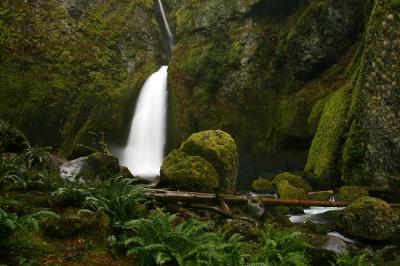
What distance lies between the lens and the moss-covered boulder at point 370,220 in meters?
10.5

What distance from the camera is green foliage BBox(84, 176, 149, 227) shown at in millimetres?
6228

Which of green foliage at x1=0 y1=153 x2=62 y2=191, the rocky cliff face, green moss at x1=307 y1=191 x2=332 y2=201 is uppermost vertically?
the rocky cliff face

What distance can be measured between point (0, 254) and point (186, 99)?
22782 millimetres

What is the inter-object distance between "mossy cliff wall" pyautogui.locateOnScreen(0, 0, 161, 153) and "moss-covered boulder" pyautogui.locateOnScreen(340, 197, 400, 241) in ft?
55.7

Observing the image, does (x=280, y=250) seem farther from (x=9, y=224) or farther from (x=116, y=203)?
(x=9, y=224)

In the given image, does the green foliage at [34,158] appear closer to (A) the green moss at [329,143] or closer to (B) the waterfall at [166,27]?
(A) the green moss at [329,143]

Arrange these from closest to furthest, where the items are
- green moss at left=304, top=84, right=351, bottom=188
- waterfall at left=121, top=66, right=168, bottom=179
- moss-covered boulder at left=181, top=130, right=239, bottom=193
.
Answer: moss-covered boulder at left=181, top=130, right=239, bottom=193 → green moss at left=304, top=84, right=351, bottom=188 → waterfall at left=121, top=66, right=168, bottom=179

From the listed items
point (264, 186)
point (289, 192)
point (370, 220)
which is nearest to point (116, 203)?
point (370, 220)

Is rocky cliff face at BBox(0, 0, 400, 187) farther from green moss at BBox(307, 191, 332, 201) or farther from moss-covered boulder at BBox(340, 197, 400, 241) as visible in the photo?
moss-covered boulder at BBox(340, 197, 400, 241)

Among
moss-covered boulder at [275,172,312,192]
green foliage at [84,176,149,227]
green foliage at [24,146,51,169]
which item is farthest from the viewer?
moss-covered boulder at [275,172,312,192]

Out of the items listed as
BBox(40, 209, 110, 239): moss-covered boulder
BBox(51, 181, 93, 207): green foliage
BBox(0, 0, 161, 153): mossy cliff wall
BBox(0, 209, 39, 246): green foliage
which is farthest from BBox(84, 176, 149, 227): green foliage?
BBox(0, 0, 161, 153): mossy cliff wall

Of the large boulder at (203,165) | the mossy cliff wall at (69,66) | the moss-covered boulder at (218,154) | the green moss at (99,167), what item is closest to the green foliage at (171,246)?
the green moss at (99,167)

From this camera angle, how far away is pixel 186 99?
87.6 ft

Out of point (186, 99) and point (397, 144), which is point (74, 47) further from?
point (397, 144)
